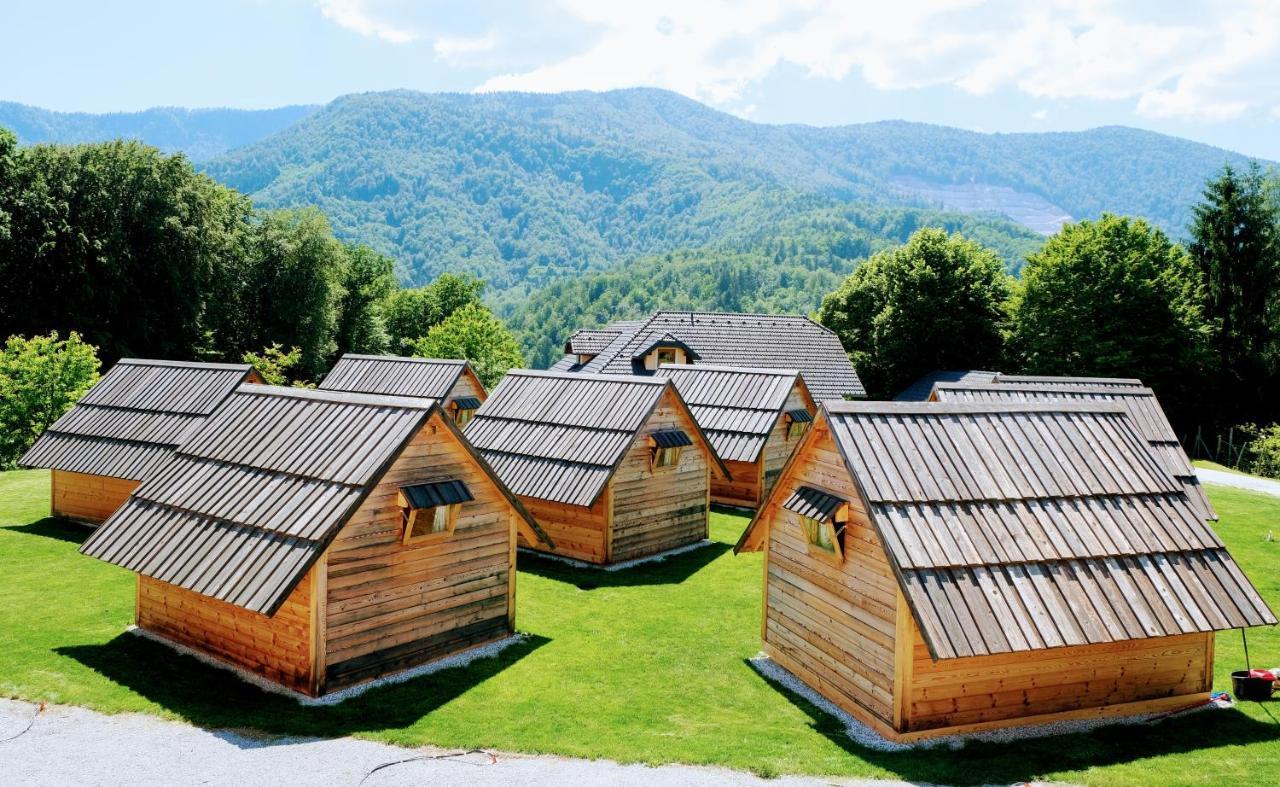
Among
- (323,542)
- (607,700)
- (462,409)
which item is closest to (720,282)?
(462,409)

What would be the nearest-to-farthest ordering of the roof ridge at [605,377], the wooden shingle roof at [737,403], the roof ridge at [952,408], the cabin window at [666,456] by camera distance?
the roof ridge at [952,408], the cabin window at [666,456], the roof ridge at [605,377], the wooden shingle roof at [737,403]

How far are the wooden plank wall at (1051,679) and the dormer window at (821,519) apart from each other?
1.87m

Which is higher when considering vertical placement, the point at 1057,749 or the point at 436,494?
the point at 436,494

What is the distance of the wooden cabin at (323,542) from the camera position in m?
12.3

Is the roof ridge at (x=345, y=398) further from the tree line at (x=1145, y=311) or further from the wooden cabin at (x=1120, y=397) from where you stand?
the tree line at (x=1145, y=311)

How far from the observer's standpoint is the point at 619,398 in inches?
881

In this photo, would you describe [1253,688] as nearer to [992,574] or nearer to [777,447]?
[992,574]

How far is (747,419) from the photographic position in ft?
91.7

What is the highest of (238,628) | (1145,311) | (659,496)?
(1145,311)

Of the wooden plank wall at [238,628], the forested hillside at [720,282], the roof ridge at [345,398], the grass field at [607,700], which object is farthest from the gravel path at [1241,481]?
the forested hillside at [720,282]

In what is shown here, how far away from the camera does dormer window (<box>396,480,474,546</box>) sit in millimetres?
13188

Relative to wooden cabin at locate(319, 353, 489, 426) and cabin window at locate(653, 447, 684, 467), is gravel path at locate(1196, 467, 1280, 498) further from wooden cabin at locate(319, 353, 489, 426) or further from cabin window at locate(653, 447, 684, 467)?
wooden cabin at locate(319, 353, 489, 426)

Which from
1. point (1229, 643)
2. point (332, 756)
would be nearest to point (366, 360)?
point (332, 756)

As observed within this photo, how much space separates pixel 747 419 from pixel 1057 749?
17.5 m
